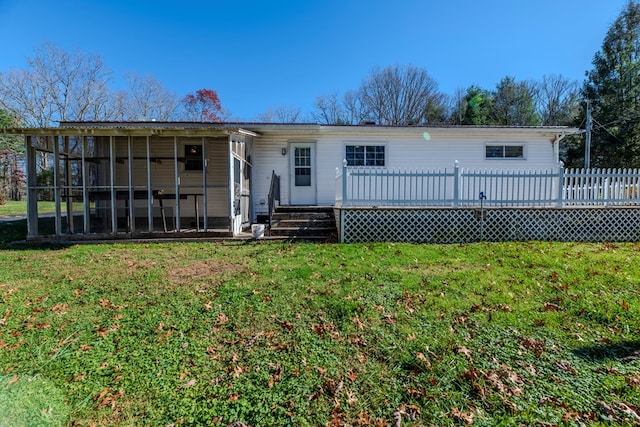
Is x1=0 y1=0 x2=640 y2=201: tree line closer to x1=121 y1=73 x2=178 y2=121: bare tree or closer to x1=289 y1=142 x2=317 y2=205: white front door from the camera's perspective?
x1=121 y1=73 x2=178 y2=121: bare tree

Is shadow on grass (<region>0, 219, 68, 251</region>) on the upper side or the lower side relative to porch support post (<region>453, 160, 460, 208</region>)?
lower

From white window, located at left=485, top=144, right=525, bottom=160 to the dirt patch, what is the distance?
9699 millimetres

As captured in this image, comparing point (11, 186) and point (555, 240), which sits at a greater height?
point (11, 186)

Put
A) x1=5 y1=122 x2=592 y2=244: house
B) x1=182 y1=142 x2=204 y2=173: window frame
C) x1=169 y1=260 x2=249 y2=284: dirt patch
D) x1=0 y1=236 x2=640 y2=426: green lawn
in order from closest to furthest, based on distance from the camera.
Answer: x1=0 y1=236 x2=640 y2=426: green lawn
x1=169 y1=260 x2=249 y2=284: dirt patch
x1=5 y1=122 x2=592 y2=244: house
x1=182 y1=142 x2=204 y2=173: window frame

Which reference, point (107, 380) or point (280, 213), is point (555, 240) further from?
point (107, 380)

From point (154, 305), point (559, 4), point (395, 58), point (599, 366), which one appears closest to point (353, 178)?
point (154, 305)

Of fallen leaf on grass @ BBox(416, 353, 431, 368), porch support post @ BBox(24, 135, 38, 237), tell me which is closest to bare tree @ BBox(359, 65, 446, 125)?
porch support post @ BBox(24, 135, 38, 237)

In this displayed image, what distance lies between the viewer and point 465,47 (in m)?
22.6

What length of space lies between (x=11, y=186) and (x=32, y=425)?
28.6m

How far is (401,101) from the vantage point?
104 feet

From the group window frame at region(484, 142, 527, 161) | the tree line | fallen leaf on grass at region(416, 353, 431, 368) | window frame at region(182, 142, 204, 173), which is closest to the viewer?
fallen leaf on grass at region(416, 353, 431, 368)

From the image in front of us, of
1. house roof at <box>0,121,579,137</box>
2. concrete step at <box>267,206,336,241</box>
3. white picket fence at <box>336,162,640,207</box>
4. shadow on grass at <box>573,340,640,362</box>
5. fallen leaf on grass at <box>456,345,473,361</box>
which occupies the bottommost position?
shadow on grass at <box>573,340,640,362</box>

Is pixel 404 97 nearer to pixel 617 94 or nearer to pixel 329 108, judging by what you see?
pixel 329 108

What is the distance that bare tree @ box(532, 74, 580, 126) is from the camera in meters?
30.8
